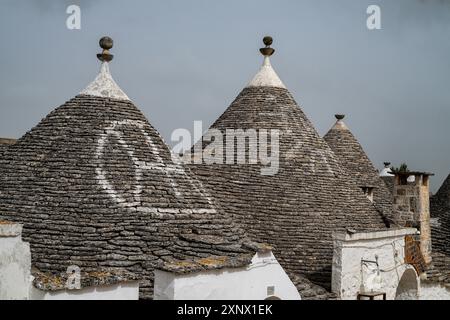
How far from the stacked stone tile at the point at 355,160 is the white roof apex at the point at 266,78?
3833 millimetres

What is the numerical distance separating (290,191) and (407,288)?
2688mm

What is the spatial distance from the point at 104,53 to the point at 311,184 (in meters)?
4.60

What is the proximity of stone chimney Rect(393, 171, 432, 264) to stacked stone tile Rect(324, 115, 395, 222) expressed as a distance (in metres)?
3.69

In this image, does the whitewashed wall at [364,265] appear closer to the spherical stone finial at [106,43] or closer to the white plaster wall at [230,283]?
the white plaster wall at [230,283]

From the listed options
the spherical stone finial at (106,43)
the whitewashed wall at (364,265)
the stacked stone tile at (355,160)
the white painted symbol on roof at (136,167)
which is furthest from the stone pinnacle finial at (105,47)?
the stacked stone tile at (355,160)

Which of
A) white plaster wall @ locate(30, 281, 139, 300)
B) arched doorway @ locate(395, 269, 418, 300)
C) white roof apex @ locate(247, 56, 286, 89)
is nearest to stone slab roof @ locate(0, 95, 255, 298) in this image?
white plaster wall @ locate(30, 281, 139, 300)

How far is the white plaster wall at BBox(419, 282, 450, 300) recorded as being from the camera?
40.2 ft

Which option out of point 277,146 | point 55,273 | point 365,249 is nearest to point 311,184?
point 277,146

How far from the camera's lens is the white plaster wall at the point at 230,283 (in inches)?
301

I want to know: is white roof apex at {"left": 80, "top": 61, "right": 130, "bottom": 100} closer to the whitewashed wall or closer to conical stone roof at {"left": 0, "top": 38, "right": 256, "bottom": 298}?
conical stone roof at {"left": 0, "top": 38, "right": 256, "bottom": 298}

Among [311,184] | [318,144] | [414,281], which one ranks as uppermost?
[318,144]

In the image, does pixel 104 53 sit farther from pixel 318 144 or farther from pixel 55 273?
pixel 318 144

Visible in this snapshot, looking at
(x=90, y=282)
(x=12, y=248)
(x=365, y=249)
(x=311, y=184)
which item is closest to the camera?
(x=12, y=248)

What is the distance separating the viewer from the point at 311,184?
12.9 m
